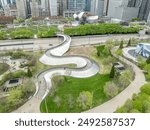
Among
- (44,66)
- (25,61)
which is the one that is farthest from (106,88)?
(25,61)

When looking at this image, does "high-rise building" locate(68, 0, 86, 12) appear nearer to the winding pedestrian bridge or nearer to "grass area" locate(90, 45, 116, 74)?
the winding pedestrian bridge

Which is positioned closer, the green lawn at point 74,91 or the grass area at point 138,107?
the grass area at point 138,107

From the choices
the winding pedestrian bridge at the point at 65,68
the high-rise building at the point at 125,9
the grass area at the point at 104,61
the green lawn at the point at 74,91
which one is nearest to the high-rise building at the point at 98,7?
the high-rise building at the point at 125,9

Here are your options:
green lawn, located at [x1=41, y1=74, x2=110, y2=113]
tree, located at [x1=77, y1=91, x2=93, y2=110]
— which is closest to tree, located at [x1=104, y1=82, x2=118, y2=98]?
green lawn, located at [x1=41, y1=74, x2=110, y2=113]

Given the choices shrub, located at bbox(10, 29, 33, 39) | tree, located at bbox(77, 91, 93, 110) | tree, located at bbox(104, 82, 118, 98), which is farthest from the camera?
shrub, located at bbox(10, 29, 33, 39)

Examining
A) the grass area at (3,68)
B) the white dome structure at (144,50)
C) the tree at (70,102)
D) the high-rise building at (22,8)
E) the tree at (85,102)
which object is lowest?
the grass area at (3,68)

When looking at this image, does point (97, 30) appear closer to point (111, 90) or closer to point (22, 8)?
point (111, 90)

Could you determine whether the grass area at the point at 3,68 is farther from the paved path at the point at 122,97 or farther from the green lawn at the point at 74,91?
the paved path at the point at 122,97

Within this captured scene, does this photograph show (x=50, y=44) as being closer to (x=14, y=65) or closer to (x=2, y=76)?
(x=14, y=65)
